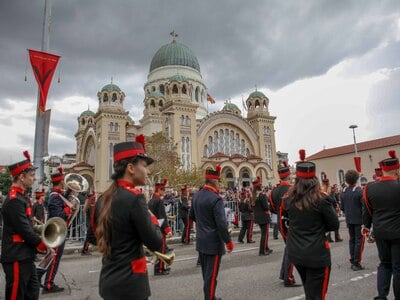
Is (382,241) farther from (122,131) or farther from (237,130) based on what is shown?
(237,130)

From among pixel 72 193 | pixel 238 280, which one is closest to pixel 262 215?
pixel 238 280

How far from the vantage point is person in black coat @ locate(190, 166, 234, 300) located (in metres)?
4.98

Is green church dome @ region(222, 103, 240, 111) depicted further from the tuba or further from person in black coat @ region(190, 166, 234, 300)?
person in black coat @ region(190, 166, 234, 300)

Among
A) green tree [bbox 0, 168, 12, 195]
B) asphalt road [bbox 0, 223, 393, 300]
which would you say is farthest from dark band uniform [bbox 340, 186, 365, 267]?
green tree [bbox 0, 168, 12, 195]

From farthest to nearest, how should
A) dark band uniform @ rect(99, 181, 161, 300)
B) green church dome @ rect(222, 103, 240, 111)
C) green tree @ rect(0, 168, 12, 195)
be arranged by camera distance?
green church dome @ rect(222, 103, 240, 111) < green tree @ rect(0, 168, 12, 195) < dark band uniform @ rect(99, 181, 161, 300)

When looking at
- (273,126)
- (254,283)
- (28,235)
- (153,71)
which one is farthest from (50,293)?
(153,71)

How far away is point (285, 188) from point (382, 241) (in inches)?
76.7

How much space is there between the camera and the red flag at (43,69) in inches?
357

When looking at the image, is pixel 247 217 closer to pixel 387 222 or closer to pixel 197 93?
pixel 387 222

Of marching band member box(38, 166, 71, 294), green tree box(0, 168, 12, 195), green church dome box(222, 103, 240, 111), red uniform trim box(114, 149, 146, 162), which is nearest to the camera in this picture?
red uniform trim box(114, 149, 146, 162)

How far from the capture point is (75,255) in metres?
10.7

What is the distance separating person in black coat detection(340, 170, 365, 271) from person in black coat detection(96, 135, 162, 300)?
19.2ft

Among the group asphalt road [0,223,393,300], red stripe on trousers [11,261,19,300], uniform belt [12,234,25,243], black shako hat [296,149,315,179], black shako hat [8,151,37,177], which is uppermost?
black shako hat [8,151,37,177]

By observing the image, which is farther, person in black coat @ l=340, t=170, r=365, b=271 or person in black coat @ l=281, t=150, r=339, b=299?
person in black coat @ l=340, t=170, r=365, b=271
